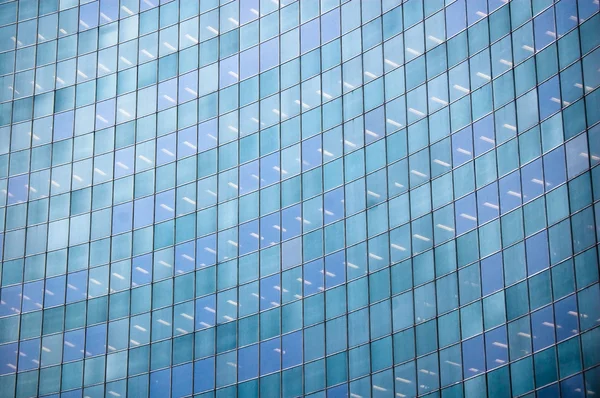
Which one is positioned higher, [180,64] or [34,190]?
[180,64]

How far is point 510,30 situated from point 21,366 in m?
37.4

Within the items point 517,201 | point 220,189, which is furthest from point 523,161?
point 220,189

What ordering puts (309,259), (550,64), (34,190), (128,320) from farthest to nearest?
1. (34,190)
2. (128,320)
3. (309,259)
4. (550,64)

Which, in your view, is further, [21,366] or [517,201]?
[21,366]

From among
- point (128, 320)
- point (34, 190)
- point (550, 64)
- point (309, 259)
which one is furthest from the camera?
point (34, 190)

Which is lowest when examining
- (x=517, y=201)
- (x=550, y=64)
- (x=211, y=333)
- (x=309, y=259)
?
(x=211, y=333)

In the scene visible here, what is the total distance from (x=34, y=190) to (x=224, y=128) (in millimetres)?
14280

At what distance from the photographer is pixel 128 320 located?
80750 mm

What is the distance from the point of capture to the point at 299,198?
77188mm

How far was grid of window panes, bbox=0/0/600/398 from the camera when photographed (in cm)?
6494

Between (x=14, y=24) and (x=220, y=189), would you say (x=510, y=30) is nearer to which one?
(x=220, y=189)

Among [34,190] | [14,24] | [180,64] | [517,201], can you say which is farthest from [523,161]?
[14,24]

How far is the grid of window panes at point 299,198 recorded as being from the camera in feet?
213

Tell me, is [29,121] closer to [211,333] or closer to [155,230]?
[155,230]
